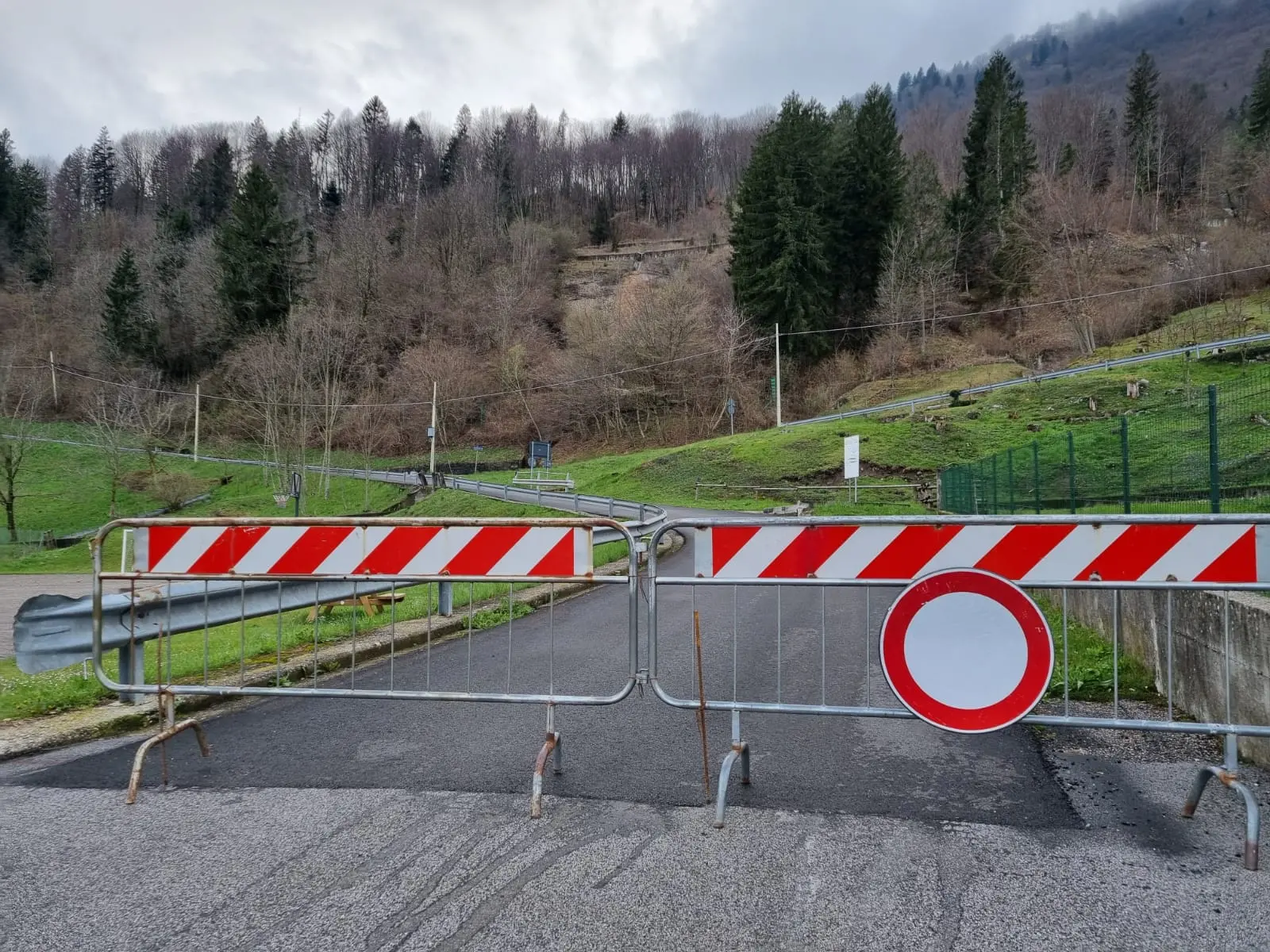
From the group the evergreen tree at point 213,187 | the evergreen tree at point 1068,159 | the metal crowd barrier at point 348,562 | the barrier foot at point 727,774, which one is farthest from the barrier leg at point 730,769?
the evergreen tree at point 213,187

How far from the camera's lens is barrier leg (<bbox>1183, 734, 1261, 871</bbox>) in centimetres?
331

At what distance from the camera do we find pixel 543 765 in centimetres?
402

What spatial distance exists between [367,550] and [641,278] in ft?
237

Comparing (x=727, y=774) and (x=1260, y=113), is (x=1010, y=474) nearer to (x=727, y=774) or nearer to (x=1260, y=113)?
(x=727, y=774)

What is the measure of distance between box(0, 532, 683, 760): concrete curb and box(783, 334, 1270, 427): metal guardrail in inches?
1426

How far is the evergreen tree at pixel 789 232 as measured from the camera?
57562 mm

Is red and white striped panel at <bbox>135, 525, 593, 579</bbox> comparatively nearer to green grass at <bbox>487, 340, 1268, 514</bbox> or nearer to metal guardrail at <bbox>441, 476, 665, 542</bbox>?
metal guardrail at <bbox>441, 476, 665, 542</bbox>

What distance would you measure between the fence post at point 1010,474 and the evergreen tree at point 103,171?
369 ft

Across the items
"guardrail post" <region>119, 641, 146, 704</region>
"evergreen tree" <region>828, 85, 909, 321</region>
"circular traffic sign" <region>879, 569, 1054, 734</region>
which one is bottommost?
"guardrail post" <region>119, 641, 146, 704</region>

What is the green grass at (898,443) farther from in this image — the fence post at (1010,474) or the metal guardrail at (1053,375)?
the fence post at (1010,474)

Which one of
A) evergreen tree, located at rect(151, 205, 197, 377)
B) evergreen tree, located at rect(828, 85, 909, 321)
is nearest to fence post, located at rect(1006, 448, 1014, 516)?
evergreen tree, located at rect(828, 85, 909, 321)

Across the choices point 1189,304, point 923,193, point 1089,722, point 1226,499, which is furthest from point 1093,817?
point 923,193

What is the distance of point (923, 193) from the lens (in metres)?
66.4

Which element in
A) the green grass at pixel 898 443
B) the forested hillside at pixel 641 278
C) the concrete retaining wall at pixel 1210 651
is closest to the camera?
the concrete retaining wall at pixel 1210 651
